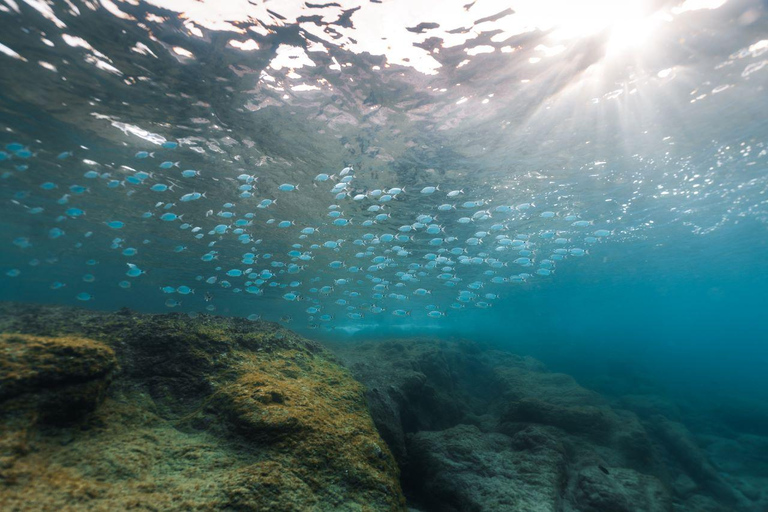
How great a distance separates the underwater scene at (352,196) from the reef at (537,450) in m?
0.08

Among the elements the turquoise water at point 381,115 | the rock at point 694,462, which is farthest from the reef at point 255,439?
the turquoise water at point 381,115

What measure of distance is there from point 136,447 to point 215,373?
6.05 ft

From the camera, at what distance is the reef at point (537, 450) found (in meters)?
5.83

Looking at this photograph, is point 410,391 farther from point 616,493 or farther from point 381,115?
point 381,115

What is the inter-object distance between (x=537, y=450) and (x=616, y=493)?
1469mm

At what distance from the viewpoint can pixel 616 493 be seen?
621 cm

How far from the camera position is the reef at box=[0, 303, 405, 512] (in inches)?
103

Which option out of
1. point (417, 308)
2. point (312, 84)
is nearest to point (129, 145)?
point (312, 84)

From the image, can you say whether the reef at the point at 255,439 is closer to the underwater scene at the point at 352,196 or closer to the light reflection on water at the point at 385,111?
the underwater scene at the point at 352,196

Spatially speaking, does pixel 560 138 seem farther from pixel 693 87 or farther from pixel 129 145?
pixel 129 145

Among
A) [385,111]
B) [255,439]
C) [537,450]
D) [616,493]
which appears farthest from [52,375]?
[385,111]

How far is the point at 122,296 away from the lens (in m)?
77.1

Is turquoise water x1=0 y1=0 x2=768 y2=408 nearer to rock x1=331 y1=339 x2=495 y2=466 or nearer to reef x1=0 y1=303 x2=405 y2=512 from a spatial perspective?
rock x1=331 y1=339 x2=495 y2=466

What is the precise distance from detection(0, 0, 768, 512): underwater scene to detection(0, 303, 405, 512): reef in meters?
0.03
